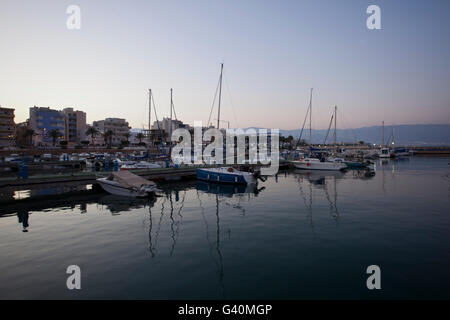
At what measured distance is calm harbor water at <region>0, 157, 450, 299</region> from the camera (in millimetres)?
9688

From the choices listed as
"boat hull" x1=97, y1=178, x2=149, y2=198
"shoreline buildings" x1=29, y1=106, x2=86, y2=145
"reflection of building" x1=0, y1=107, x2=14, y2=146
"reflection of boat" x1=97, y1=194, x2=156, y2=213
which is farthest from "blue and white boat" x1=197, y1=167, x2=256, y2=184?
"shoreline buildings" x1=29, y1=106, x2=86, y2=145

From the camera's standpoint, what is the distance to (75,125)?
410ft

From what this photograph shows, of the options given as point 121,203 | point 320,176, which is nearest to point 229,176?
point 121,203

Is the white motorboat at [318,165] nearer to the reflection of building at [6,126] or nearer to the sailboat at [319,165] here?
the sailboat at [319,165]

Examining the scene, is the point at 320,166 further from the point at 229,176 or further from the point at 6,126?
the point at 6,126

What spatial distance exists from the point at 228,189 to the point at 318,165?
32.8m

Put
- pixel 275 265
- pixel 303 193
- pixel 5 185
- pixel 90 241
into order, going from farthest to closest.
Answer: pixel 303 193 → pixel 5 185 → pixel 90 241 → pixel 275 265

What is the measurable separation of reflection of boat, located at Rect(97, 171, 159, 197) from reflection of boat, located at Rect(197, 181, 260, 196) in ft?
28.0

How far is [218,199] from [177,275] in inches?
679

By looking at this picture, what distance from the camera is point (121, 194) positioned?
92.5 ft

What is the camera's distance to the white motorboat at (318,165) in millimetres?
57200
